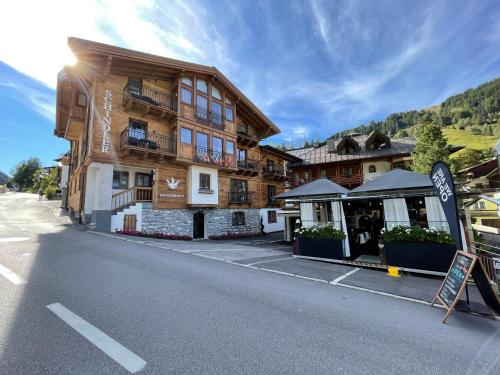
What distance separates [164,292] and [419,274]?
8.17 m

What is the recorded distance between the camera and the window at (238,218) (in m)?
21.5

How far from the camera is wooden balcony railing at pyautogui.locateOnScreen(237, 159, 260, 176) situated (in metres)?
22.0

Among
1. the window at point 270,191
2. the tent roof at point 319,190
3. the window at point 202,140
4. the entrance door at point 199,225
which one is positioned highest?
the window at point 202,140

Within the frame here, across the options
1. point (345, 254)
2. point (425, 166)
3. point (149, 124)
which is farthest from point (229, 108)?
point (425, 166)

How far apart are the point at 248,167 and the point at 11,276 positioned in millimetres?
19494

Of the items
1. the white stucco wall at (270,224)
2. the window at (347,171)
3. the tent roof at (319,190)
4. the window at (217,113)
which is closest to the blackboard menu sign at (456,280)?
the tent roof at (319,190)

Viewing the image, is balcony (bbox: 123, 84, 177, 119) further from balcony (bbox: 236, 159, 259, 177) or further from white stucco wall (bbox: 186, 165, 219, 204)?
balcony (bbox: 236, 159, 259, 177)

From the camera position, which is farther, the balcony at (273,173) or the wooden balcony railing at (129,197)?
the balcony at (273,173)

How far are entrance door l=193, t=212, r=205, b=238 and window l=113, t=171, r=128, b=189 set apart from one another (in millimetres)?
5682

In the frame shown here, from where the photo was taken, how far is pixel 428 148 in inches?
957

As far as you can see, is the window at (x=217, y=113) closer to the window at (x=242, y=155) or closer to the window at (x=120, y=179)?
the window at (x=242, y=155)

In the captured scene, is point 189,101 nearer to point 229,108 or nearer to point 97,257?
point 229,108

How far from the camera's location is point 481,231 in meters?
10.6

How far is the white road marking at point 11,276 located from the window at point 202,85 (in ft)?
54.9
